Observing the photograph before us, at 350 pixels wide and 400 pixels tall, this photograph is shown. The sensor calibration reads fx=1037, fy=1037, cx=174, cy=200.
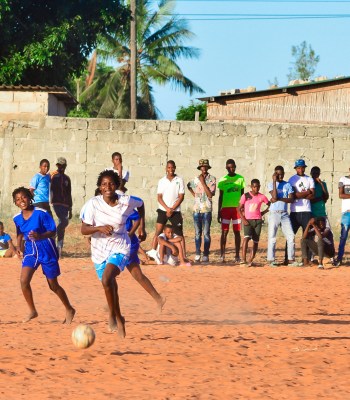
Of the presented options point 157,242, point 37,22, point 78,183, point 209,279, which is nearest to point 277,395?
point 209,279

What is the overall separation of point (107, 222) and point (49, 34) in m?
18.5

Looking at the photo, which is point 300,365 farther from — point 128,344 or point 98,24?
point 98,24

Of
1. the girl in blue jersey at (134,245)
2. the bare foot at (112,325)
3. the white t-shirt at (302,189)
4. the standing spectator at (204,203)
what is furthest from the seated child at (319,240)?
the bare foot at (112,325)

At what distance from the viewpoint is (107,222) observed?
979 centimetres

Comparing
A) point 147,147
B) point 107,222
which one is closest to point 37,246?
point 107,222

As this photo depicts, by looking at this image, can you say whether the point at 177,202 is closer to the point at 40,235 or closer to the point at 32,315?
the point at 32,315

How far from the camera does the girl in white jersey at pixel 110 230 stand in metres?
9.68

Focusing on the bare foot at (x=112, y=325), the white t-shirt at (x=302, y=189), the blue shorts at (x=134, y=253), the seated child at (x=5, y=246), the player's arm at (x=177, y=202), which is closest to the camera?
the bare foot at (x=112, y=325)

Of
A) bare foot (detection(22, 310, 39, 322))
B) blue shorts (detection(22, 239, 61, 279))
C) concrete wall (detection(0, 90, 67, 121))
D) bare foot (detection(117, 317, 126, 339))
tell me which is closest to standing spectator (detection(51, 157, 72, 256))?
concrete wall (detection(0, 90, 67, 121))

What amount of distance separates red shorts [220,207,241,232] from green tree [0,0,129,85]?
10.6 metres

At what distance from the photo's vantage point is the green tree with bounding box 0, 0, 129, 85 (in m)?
27.0

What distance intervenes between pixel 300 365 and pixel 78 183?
14.1m

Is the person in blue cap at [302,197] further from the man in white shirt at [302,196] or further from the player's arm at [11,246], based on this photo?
the player's arm at [11,246]

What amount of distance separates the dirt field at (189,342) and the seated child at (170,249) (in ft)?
3.84
